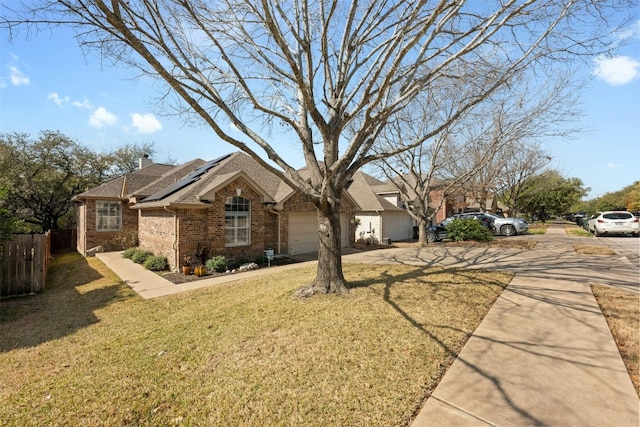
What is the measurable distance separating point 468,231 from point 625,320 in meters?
12.4

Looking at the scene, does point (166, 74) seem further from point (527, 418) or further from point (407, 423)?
point (527, 418)

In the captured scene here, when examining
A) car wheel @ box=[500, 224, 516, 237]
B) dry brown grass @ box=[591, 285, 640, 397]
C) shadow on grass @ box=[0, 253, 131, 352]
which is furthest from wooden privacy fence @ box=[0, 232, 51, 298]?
car wheel @ box=[500, 224, 516, 237]

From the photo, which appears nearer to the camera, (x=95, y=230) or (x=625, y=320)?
(x=625, y=320)

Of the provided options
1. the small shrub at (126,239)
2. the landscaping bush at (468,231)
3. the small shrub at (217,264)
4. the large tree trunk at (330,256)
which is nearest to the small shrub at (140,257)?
the small shrub at (217,264)

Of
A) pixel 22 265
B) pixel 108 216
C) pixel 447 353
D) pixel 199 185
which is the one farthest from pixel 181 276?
pixel 108 216

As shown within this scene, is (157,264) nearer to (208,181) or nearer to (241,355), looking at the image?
(208,181)

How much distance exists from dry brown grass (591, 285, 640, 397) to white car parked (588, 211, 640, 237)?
51.7 ft

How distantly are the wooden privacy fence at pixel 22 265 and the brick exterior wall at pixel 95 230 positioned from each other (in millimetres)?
7939

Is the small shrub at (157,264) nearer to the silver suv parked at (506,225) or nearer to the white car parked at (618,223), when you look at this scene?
the silver suv parked at (506,225)

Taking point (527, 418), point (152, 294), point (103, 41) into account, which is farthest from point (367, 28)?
point (152, 294)

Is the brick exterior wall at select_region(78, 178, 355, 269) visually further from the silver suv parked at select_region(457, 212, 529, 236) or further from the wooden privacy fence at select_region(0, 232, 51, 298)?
the silver suv parked at select_region(457, 212, 529, 236)

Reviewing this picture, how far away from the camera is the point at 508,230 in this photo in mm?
20922

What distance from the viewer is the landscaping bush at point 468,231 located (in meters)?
16.4

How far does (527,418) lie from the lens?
104 inches
